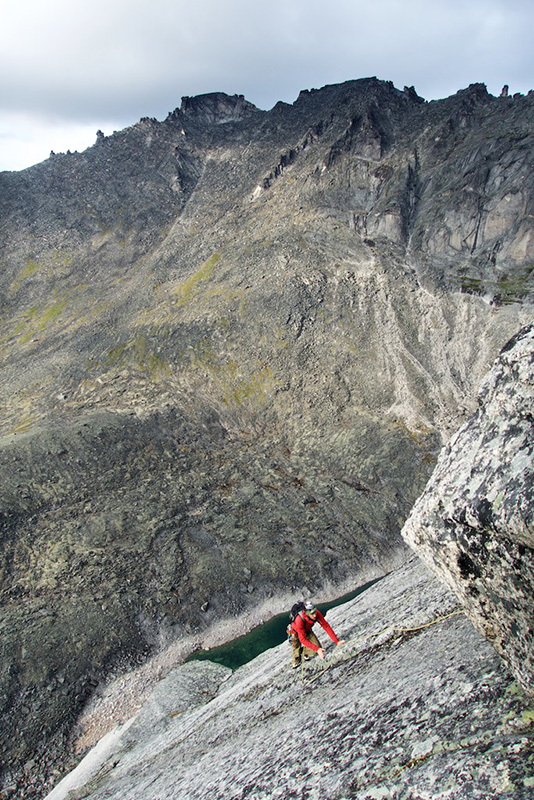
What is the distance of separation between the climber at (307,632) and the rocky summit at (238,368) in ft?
84.8

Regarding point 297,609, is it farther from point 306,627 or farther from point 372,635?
point 372,635

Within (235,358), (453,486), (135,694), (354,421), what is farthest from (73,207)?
(453,486)

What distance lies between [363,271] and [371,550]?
47.6 meters

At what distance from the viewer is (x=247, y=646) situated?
3938 centimetres

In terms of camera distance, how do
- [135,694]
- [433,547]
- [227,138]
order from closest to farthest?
1. [433,547]
2. [135,694]
3. [227,138]

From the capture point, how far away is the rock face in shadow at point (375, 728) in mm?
7156

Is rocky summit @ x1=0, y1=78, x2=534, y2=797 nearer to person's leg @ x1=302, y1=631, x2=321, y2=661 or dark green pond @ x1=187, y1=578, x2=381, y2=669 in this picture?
dark green pond @ x1=187, y1=578, x2=381, y2=669

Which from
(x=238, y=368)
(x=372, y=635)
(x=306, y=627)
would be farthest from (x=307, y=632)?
(x=238, y=368)

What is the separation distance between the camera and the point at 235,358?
71.9 m

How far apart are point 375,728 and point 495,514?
5516 mm

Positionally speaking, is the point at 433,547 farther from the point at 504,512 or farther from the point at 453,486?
the point at 504,512

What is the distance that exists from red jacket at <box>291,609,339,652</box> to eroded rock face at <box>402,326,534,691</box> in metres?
7.53

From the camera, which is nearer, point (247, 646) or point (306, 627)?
point (306, 627)

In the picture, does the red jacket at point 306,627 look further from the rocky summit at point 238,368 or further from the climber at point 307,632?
the rocky summit at point 238,368
